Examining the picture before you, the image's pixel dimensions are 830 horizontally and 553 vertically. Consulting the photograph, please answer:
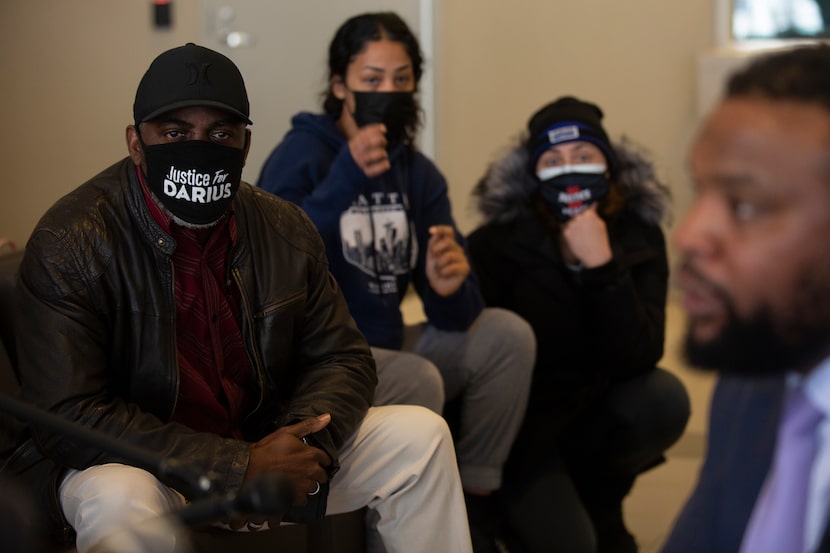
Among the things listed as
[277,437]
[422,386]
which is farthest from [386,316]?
[277,437]

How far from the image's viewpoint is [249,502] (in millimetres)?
1074

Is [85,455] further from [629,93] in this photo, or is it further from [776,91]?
[629,93]

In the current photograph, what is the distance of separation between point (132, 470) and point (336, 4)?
2.88m

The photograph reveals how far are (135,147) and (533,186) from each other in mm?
1148

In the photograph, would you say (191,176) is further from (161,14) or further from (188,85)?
(161,14)

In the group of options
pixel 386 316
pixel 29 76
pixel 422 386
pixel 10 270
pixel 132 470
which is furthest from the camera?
pixel 29 76

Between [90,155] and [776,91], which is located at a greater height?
[776,91]

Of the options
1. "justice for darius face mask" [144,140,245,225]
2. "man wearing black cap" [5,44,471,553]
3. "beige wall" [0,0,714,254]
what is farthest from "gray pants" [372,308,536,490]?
"beige wall" [0,0,714,254]

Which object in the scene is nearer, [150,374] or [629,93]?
[150,374]

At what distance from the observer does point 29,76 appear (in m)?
3.80

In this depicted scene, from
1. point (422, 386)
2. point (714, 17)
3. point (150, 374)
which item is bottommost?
point (422, 386)

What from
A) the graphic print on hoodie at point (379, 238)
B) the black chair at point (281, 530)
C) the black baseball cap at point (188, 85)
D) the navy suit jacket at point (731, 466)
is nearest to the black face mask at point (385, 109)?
the graphic print on hoodie at point (379, 238)

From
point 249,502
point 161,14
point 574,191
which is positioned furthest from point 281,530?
point 161,14

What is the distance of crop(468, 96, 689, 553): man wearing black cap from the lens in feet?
8.43
